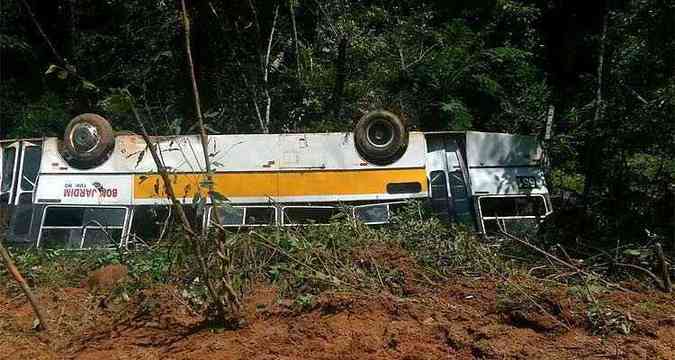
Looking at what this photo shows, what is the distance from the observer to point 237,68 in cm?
1518

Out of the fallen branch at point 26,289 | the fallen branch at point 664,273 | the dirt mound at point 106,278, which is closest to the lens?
the fallen branch at point 26,289

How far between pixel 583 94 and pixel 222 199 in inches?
401

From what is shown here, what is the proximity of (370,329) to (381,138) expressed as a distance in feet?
17.3

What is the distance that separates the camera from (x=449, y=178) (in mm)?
10469

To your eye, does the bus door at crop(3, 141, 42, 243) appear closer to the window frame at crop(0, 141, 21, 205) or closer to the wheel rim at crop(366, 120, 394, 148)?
the window frame at crop(0, 141, 21, 205)

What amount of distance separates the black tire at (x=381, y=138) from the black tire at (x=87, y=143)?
11.0 ft

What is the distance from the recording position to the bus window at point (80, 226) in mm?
9961

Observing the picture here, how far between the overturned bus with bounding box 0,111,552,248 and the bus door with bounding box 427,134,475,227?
2 cm

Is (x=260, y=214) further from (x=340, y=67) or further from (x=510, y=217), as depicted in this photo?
(x=340, y=67)

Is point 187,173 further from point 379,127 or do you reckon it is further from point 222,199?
point 222,199

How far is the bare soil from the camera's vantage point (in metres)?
5.17

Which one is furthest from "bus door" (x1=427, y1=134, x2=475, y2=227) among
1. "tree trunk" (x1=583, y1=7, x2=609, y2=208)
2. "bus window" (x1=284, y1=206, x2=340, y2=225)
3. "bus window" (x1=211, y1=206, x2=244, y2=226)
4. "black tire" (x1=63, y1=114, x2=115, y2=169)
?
"black tire" (x1=63, y1=114, x2=115, y2=169)

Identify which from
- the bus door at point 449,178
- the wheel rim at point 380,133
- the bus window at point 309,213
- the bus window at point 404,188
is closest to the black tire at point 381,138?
the wheel rim at point 380,133

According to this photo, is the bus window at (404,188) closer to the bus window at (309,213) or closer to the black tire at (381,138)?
the black tire at (381,138)
